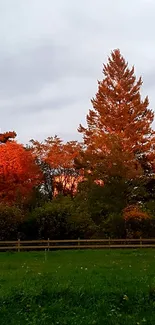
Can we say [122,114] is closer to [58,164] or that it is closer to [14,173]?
[58,164]

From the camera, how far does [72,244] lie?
3228 centimetres

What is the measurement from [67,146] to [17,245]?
22.0m

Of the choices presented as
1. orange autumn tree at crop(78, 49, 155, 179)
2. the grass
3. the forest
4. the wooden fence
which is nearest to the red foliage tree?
the forest

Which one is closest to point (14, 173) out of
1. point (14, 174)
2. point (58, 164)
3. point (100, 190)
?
point (14, 174)

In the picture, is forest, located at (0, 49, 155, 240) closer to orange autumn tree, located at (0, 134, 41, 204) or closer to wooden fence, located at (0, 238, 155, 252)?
orange autumn tree, located at (0, 134, 41, 204)

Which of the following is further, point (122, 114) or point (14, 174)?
point (122, 114)

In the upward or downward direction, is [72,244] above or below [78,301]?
above

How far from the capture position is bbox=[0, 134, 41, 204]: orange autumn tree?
122 ft

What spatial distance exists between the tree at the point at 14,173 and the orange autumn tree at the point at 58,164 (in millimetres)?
10506

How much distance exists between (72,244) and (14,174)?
9203mm

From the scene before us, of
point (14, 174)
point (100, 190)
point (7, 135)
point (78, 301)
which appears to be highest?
point (7, 135)

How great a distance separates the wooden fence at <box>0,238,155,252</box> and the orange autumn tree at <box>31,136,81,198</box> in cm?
1781

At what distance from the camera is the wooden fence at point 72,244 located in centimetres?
2907

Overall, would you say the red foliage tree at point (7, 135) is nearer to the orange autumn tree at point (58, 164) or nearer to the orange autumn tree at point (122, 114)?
the orange autumn tree at point (58, 164)
